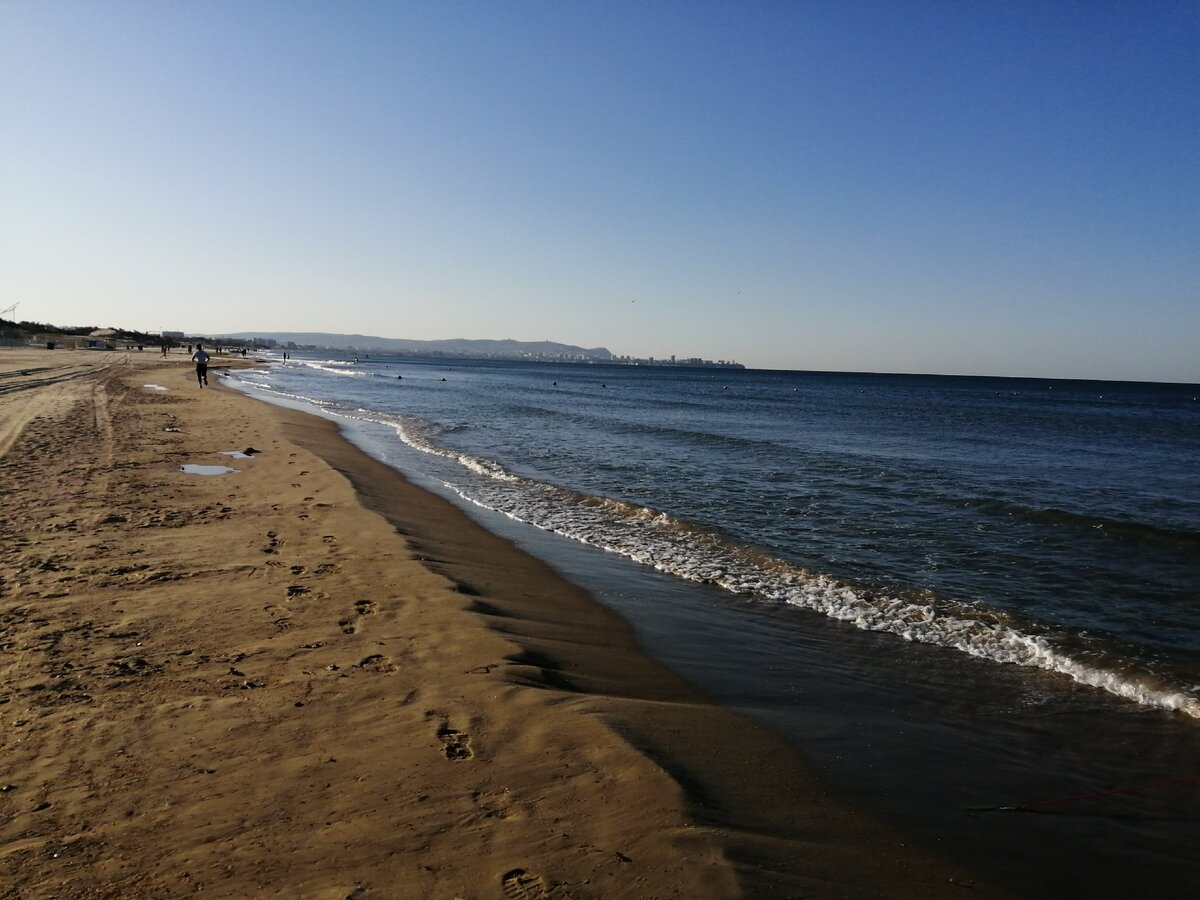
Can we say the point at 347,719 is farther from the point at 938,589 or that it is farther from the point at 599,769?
Answer: the point at 938,589

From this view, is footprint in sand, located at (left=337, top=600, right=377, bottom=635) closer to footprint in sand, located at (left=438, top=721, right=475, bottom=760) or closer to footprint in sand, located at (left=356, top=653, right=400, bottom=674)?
footprint in sand, located at (left=356, top=653, right=400, bottom=674)

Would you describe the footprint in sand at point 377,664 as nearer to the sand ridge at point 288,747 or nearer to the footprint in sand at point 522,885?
the sand ridge at point 288,747

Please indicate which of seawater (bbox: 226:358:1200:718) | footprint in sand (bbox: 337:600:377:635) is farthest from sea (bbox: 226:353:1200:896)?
footprint in sand (bbox: 337:600:377:635)

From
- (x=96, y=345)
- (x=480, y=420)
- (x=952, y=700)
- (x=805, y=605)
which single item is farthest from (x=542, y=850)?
(x=96, y=345)

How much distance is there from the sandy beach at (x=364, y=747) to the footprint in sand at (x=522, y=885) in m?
0.01

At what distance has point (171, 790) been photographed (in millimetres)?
3836

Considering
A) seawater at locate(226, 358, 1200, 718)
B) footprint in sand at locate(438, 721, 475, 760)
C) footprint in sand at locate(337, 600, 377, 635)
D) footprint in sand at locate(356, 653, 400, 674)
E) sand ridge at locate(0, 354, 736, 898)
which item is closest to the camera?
sand ridge at locate(0, 354, 736, 898)

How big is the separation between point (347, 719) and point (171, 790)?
3.73ft

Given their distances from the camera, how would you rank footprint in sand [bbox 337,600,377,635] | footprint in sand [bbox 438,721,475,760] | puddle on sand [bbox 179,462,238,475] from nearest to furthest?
footprint in sand [bbox 438,721,475,760]
footprint in sand [bbox 337,600,377,635]
puddle on sand [bbox 179,462,238,475]

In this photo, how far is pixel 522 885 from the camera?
3232 millimetres

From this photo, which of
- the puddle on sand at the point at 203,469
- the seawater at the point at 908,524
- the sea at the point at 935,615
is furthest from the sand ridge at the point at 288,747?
the puddle on sand at the point at 203,469

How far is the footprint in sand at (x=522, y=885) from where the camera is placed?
10.4 ft

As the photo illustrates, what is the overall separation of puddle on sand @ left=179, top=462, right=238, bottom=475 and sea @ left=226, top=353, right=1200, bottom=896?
3.97m

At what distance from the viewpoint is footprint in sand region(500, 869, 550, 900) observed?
3182mm
